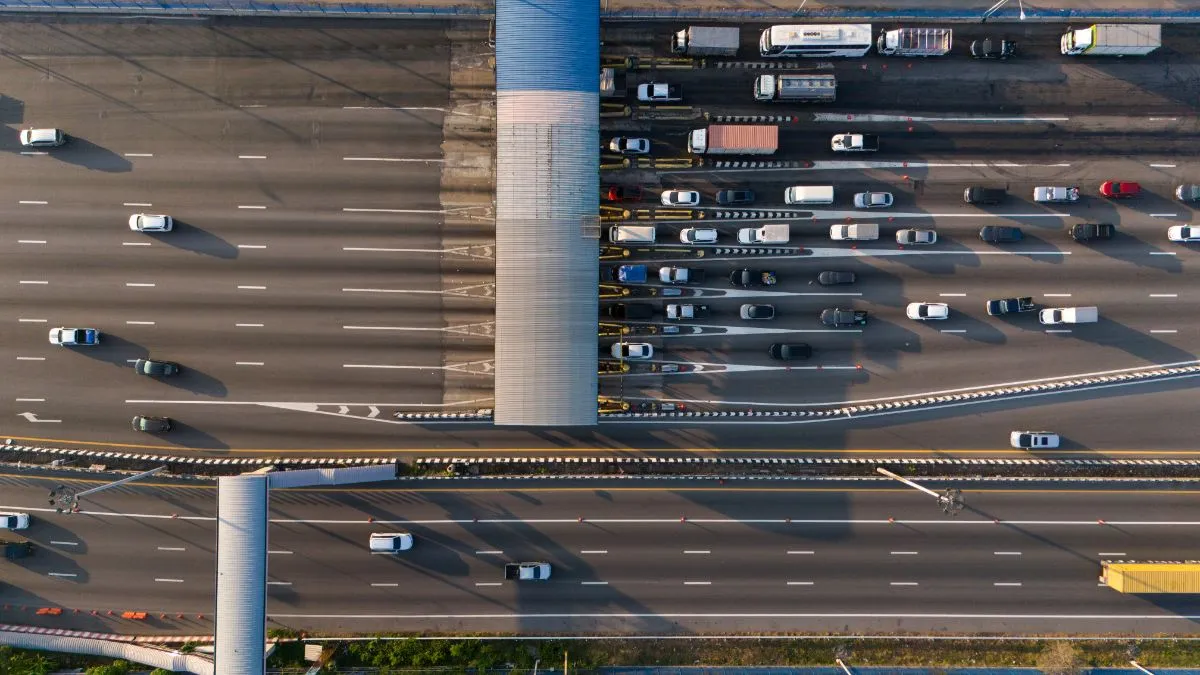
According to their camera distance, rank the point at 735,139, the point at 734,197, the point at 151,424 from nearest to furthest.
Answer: the point at 735,139, the point at 151,424, the point at 734,197

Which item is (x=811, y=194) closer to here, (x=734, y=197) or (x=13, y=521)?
(x=734, y=197)

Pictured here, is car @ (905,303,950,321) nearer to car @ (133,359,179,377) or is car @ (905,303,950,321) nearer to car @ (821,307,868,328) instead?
car @ (821,307,868,328)

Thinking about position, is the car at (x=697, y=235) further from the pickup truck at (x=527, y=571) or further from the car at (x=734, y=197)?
the pickup truck at (x=527, y=571)

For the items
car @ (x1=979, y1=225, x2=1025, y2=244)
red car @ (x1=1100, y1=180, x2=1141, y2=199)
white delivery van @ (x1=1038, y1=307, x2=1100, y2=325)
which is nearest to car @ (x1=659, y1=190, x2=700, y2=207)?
car @ (x1=979, y1=225, x2=1025, y2=244)

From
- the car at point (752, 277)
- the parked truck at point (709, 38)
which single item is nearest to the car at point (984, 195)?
the car at point (752, 277)

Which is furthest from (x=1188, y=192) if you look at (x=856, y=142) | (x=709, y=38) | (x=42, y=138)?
(x=42, y=138)
